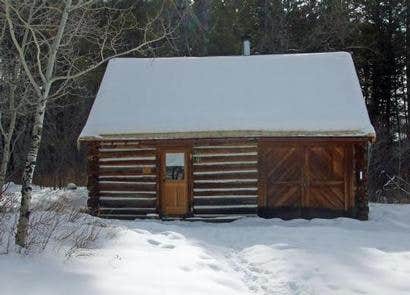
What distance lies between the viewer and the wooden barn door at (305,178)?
15.8m

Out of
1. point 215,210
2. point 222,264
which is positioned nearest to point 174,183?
point 215,210

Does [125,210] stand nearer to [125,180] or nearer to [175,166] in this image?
[125,180]

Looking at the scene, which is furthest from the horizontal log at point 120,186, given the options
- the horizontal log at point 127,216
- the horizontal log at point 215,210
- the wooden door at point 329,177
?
the wooden door at point 329,177

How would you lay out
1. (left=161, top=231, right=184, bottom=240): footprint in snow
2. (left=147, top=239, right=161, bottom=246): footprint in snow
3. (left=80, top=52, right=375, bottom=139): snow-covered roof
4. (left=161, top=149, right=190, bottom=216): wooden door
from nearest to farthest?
(left=147, top=239, right=161, bottom=246): footprint in snow → (left=161, top=231, right=184, bottom=240): footprint in snow → (left=80, top=52, right=375, bottom=139): snow-covered roof → (left=161, top=149, right=190, bottom=216): wooden door

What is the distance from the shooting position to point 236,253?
10.4 meters

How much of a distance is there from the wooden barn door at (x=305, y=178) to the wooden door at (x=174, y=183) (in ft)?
6.87

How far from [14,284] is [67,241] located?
244cm

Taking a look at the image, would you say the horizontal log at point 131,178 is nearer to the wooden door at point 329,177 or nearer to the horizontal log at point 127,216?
the horizontal log at point 127,216

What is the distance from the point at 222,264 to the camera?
8977 millimetres

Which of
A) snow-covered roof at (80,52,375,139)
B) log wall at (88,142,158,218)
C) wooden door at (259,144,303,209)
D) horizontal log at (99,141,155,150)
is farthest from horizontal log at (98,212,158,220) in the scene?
wooden door at (259,144,303,209)

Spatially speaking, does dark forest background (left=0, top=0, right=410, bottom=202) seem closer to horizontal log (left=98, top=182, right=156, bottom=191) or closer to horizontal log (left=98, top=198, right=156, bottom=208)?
horizontal log (left=98, top=182, right=156, bottom=191)

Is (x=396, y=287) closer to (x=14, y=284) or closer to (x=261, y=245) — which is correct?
(x=261, y=245)

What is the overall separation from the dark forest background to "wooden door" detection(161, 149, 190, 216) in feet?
37.3

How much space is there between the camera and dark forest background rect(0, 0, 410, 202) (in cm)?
2875
